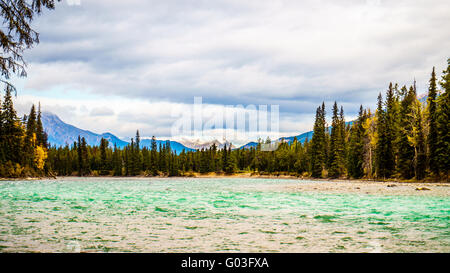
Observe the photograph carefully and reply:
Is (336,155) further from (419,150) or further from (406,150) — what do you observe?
(419,150)

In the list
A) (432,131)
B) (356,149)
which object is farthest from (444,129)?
(356,149)

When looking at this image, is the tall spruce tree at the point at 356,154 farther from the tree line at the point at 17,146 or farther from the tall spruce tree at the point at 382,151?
the tree line at the point at 17,146

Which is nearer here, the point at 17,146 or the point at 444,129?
the point at 444,129

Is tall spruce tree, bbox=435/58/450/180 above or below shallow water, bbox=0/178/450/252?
above

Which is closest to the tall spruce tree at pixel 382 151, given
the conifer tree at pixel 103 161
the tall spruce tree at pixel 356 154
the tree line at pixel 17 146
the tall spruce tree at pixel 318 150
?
the tall spruce tree at pixel 356 154

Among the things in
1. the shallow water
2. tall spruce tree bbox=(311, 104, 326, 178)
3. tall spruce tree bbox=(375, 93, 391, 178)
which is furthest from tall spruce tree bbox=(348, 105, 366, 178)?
the shallow water

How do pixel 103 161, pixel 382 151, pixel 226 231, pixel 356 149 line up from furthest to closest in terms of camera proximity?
pixel 103 161
pixel 356 149
pixel 382 151
pixel 226 231

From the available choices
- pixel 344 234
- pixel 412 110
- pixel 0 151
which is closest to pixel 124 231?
pixel 344 234

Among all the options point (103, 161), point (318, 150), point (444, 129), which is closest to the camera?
point (444, 129)

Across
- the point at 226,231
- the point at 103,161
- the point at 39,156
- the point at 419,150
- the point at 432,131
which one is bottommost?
the point at 226,231

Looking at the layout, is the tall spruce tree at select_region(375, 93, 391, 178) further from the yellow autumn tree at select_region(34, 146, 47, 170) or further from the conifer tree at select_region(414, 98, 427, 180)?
the yellow autumn tree at select_region(34, 146, 47, 170)

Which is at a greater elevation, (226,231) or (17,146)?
(17,146)

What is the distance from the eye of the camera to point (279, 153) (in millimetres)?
131000
